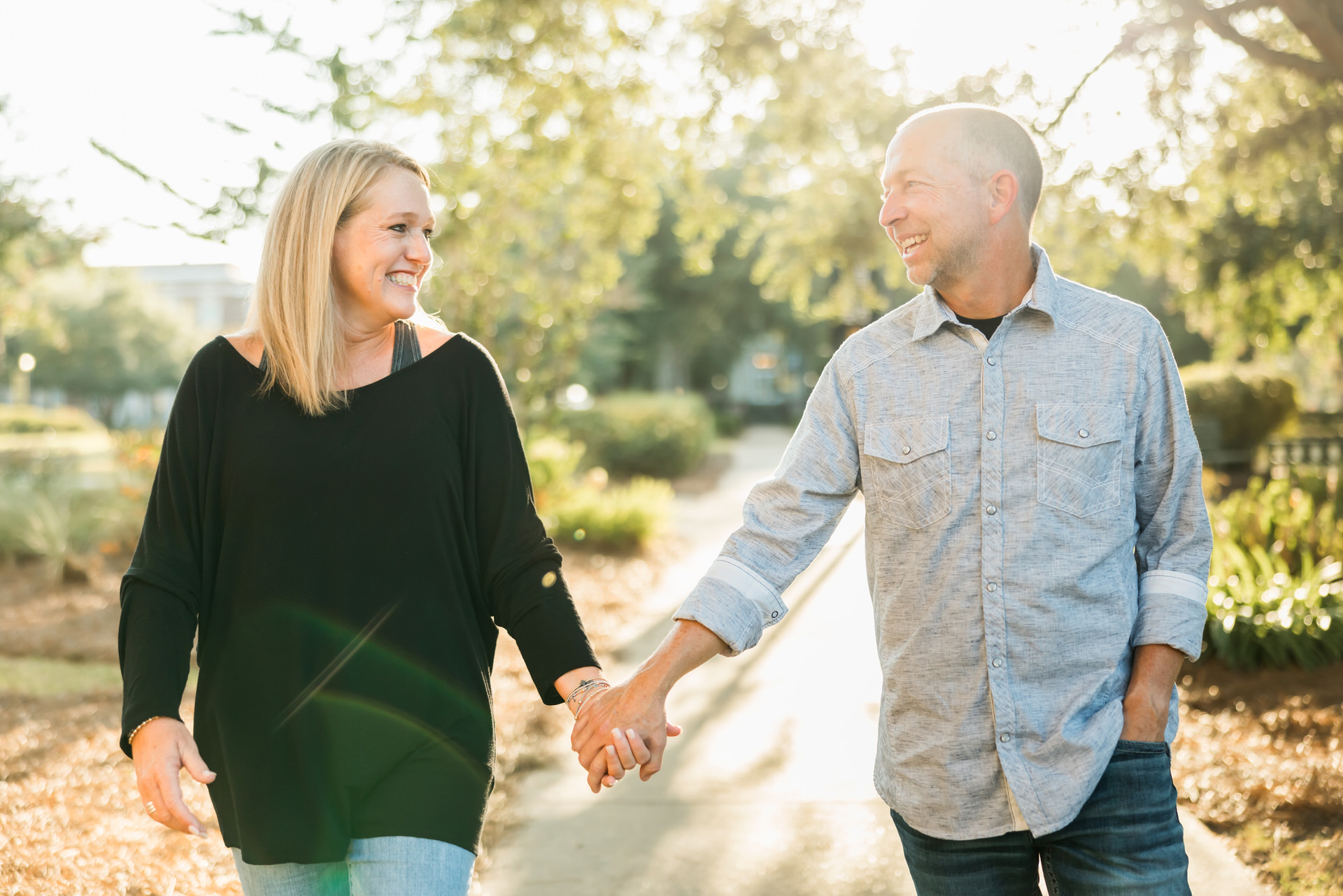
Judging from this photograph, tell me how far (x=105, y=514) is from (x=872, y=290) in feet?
31.2

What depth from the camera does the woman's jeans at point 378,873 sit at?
2.02 metres

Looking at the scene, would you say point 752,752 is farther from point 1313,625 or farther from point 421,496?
point 421,496

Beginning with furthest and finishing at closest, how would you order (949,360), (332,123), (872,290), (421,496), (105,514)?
(872,290)
(105,514)
(332,123)
(949,360)
(421,496)

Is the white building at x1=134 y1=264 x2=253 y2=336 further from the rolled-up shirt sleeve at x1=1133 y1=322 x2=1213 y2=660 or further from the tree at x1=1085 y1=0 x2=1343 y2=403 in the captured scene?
the rolled-up shirt sleeve at x1=1133 y1=322 x2=1213 y2=660

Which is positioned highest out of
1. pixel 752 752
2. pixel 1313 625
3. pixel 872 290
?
pixel 872 290

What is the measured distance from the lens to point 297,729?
82.4 inches

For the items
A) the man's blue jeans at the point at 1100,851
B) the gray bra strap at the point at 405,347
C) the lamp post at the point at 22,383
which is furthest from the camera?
the lamp post at the point at 22,383

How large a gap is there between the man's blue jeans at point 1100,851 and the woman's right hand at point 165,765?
1389mm

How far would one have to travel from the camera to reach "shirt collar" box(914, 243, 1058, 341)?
2365 mm

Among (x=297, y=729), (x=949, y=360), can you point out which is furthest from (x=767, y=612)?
(x=297, y=729)

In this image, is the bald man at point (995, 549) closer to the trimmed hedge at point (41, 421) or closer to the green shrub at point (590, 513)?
the green shrub at point (590, 513)

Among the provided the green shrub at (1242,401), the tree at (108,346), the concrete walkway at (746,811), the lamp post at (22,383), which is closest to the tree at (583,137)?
the concrete walkway at (746,811)

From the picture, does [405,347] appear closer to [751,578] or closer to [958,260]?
[751,578]

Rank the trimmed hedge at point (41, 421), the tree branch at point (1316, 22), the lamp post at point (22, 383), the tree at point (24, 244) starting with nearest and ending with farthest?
the tree branch at point (1316, 22) → the tree at point (24, 244) → the trimmed hedge at point (41, 421) → the lamp post at point (22, 383)
